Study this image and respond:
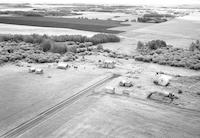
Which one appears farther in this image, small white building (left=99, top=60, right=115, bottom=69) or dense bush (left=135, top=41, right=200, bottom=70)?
dense bush (left=135, top=41, right=200, bottom=70)

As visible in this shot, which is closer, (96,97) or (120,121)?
(120,121)

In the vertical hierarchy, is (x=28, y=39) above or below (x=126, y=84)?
above

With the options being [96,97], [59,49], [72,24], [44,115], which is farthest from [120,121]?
[72,24]

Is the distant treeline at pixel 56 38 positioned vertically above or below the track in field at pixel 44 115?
above

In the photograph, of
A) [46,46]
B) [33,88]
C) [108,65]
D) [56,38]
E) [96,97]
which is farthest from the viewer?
[56,38]

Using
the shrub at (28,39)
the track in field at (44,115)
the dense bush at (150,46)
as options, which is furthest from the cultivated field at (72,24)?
the track in field at (44,115)

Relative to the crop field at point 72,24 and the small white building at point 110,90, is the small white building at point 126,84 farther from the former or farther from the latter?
the crop field at point 72,24

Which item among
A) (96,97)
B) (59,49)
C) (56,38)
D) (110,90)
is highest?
(56,38)

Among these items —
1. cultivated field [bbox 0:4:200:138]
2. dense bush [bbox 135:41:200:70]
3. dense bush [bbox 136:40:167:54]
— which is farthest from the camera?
dense bush [bbox 136:40:167:54]

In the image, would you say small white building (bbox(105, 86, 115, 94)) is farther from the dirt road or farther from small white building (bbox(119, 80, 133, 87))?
small white building (bbox(119, 80, 133, 87))

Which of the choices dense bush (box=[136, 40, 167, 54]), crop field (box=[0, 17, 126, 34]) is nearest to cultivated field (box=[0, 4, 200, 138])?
dense bush (box=[136, 40, 167, 54])

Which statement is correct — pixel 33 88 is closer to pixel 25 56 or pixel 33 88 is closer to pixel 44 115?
pixel 44 115

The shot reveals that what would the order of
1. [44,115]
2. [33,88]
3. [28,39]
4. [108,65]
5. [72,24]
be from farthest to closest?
[72,24], [28,39], [108,65], [33,88], [44,115]
